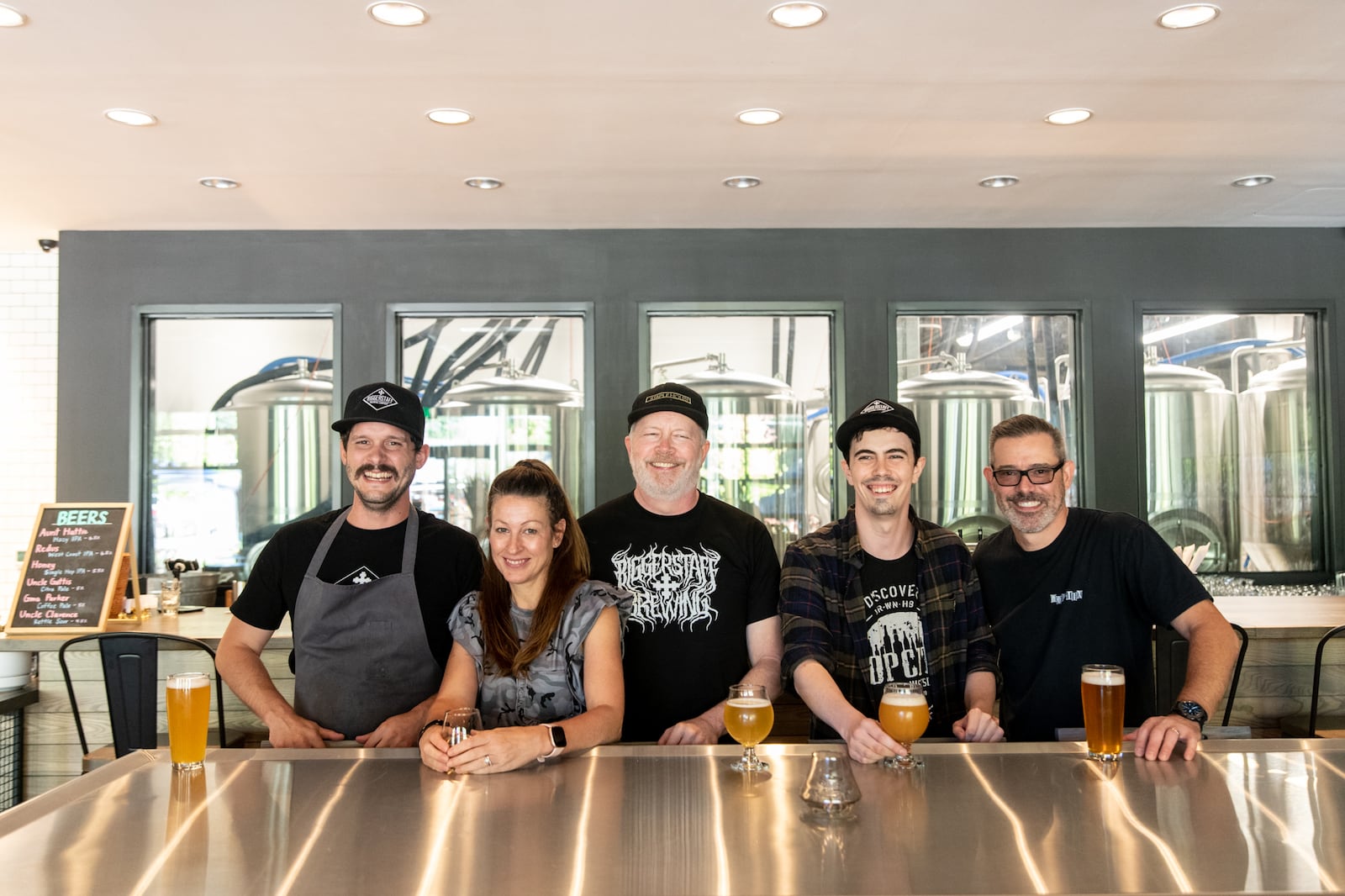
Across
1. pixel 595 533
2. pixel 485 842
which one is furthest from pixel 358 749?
pixel 595 533

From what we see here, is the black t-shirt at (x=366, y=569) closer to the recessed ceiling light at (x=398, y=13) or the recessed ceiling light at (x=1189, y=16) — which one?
the recessed ceiling light at (x=398, y=13)

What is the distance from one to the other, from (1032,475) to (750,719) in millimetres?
1109

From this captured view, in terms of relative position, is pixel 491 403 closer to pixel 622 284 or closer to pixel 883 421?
pixel 622 284

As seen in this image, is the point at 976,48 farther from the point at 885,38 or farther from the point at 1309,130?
the point at 1309,130

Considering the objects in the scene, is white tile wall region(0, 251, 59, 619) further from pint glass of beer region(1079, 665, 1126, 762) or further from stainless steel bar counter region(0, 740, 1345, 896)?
pint glass of beer region(1079, 665, 1126, 762)

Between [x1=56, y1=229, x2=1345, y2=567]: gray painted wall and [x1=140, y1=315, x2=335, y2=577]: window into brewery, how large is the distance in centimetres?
26

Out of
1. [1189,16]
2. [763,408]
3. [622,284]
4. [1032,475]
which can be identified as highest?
[1189,16]

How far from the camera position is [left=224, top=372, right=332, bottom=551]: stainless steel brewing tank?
5.87m

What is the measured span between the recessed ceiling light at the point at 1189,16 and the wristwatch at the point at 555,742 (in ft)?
8.41

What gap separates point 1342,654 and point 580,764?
115 inches

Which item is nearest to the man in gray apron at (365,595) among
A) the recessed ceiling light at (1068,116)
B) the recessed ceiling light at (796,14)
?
the recessed ceiling light at (796,14)

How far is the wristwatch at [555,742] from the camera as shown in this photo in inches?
67.6

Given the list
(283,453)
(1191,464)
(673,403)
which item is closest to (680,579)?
(673,403)

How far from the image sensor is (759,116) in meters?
3.82
